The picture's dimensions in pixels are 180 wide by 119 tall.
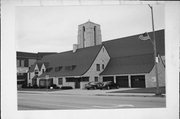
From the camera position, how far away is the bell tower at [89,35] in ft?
20.8

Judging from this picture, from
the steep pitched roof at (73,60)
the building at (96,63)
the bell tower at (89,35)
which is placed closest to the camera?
the bell tower at (89,35)

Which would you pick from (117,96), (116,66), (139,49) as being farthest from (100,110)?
(139,49)

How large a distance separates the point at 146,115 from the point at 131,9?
2.33 m

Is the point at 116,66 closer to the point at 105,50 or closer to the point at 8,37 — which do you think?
the point at 105,50

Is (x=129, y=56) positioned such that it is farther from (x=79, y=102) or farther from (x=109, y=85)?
(x=79, y=102)

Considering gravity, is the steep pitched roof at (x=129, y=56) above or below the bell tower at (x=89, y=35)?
below

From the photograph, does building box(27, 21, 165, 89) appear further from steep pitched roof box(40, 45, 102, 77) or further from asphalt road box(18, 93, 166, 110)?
asphalt road box(18, 93, 166, 110)

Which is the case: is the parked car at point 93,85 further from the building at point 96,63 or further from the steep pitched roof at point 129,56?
the steep pitched roof at point 129,56

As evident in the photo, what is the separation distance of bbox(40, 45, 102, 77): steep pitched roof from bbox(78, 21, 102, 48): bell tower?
125 millimetres

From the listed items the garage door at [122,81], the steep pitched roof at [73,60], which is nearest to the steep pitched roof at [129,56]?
the garage door at [122,81]

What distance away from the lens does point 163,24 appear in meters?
6.00

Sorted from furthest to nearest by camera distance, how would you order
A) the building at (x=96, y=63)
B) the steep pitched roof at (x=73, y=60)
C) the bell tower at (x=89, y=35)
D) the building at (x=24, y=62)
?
1. the steep pitched roof at (x=73, y=60)
2. the building at (x=96, y=63)
3. the bell tower at (x=89, y=35)
4. the building at (x=24, y=62)

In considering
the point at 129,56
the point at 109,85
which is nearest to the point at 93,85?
the point at 109,85

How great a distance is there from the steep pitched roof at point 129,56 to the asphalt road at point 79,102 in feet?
2.26
